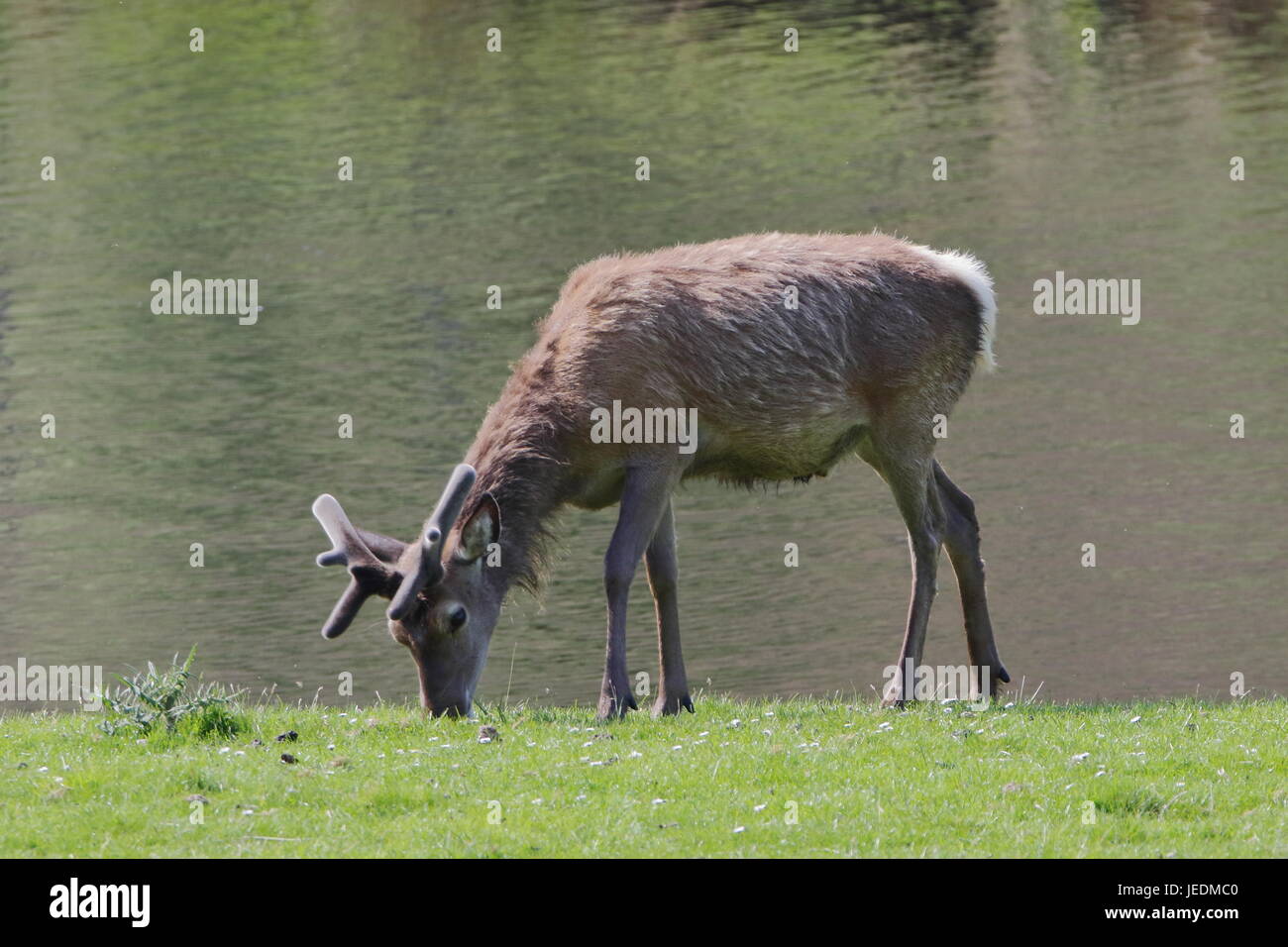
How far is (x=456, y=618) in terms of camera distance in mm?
12438

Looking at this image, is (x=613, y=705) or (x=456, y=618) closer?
(x=456, y=618)

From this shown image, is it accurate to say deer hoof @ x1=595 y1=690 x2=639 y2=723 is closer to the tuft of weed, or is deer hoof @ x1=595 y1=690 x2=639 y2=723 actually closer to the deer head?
the deer head

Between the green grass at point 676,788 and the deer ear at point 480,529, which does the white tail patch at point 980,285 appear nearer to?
the green grass at point 676,788

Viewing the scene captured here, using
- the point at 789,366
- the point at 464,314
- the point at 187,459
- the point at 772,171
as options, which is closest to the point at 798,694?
the point at 789,366

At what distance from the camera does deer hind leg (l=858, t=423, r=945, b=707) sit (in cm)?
1349

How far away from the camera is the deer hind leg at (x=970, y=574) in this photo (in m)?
14.2

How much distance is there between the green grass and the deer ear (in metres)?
1.12

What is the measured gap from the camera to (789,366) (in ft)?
43.2

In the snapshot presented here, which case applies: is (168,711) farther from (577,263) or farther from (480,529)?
(577,263)

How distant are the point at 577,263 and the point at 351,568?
20.3 metres

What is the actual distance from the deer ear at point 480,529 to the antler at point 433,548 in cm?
11

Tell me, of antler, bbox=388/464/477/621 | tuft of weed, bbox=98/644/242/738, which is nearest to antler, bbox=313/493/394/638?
antler, bbox=388/464/477/621

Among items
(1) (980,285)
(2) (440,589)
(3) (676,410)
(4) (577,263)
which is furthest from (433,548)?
(4) (577,263)
